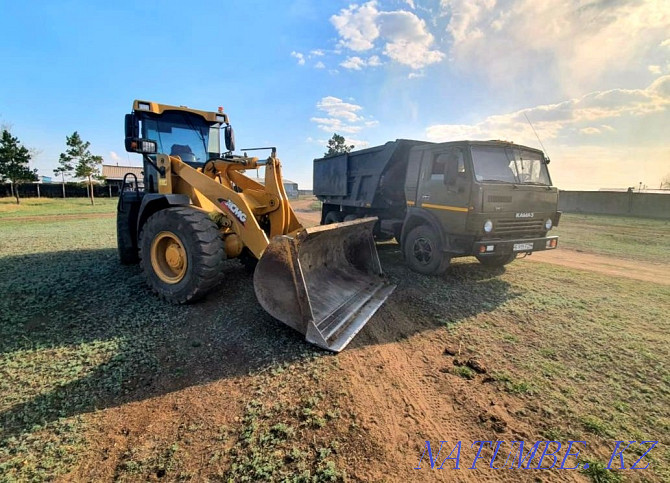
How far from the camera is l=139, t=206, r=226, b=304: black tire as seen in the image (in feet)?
14.1

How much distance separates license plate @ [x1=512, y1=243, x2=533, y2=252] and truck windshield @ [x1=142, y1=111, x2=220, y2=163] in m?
5.97

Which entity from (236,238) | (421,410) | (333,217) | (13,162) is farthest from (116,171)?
(421,410)

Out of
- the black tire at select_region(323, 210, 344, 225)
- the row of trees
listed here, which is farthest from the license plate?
the row of trees

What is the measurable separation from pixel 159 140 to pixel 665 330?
8188 millimetres

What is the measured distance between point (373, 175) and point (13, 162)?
129ft

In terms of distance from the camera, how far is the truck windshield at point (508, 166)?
6.06 m

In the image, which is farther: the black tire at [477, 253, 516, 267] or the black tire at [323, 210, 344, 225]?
the black tire at [323, 210, 344, 225]

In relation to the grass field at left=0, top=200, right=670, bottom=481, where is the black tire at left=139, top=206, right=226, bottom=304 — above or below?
above

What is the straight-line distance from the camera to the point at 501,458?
2277 mm

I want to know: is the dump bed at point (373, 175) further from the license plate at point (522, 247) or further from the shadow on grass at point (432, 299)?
the license plate at point (522, 247)

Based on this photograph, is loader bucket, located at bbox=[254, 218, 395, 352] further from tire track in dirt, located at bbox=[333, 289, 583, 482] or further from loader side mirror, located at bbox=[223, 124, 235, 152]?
loader side mirror, located at bbox=[223, 124, 235, 152]

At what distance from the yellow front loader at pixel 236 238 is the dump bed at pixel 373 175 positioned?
2.53 metres

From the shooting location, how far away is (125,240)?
646 centimetres

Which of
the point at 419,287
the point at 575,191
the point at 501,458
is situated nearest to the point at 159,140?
the point at 419,287
